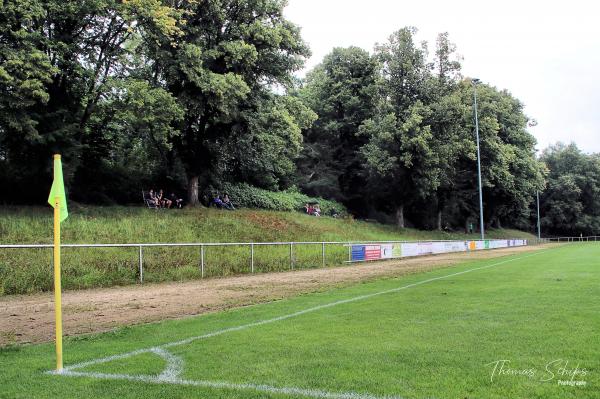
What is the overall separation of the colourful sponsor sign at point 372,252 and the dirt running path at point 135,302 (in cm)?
997

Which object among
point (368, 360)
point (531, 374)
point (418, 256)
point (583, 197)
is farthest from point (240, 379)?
point (583, 197)

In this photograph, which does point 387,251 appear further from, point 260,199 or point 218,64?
point 218,64

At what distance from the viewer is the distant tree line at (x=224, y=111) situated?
2444 cm

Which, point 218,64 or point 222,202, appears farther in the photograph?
point 222,202

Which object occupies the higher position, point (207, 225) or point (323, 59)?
point (323, 59)

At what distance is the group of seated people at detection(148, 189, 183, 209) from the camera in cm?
3197

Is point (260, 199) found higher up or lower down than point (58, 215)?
higher up

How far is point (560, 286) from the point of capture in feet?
40.7

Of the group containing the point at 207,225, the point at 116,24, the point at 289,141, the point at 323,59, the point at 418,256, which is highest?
the point at 323,59

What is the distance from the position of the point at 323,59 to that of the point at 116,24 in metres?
34.9

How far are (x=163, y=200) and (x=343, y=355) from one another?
93.0 ft

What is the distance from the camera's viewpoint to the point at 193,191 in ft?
110

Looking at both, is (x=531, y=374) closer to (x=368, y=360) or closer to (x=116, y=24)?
(x=368, y=360)

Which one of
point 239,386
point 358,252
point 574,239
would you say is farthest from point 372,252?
point 574,239
